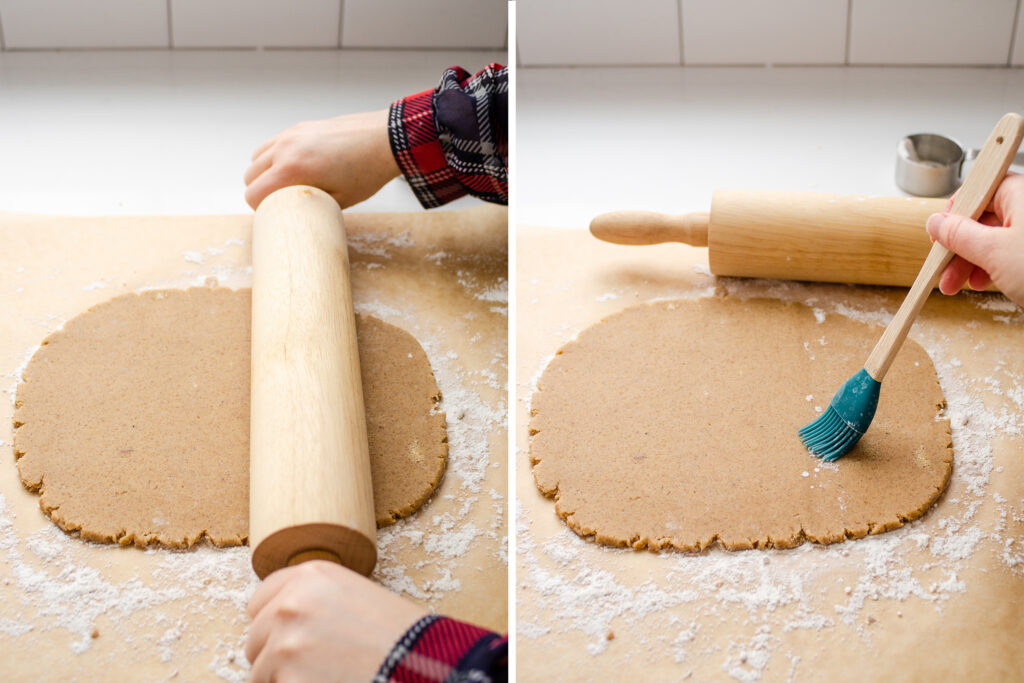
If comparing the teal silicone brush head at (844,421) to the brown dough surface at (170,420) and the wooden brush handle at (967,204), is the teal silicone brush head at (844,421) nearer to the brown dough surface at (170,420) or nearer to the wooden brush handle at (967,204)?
the wooden brush handle at (967,204)

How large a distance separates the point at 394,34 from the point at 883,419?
38.9 inches

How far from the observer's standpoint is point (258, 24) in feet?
4.99

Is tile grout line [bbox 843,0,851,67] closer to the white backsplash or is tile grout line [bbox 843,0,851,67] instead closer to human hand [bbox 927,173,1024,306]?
the white backsplash

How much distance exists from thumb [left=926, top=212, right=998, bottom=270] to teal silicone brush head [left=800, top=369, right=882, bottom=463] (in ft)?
0.44

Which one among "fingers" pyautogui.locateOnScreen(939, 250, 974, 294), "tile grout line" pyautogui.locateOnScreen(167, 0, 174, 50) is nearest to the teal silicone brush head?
"fingers" pyautogui.locateOnScreen(939, 250, 974, 294)

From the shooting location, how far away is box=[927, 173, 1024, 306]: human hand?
31.9 inches

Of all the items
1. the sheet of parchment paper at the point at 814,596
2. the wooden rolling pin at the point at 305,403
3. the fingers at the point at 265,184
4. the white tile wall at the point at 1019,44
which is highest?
the white tile wall at the point at 1019,44

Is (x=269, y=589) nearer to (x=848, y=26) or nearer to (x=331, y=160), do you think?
(x=331, y=160)

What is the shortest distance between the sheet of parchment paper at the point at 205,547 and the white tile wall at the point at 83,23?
1.52 feet

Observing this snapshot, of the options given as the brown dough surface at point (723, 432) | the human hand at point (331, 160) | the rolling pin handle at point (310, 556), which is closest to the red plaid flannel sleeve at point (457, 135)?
the human hand at point (331, 160)

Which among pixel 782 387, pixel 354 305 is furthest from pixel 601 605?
pixel 354 305

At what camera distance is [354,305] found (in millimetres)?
1069

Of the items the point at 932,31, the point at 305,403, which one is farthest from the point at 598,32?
the point at 305,403

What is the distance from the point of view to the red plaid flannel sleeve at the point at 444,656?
1.96 ft
